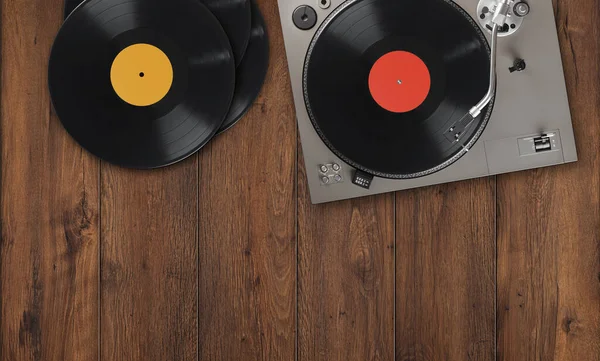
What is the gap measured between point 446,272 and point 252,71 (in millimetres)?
604

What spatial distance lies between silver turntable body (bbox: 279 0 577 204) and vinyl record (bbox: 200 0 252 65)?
Answer: 75 mm

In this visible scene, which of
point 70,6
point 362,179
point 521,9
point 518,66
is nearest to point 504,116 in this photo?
point 518,66

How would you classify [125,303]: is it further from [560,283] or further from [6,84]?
[560,283]

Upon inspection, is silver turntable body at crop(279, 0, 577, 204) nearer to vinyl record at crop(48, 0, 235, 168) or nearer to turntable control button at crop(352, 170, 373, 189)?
turntable control button at crop(352, 170, 373, 189)

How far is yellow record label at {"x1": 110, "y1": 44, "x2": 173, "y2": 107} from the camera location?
1.12m

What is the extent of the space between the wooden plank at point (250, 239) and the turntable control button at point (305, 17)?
170mm

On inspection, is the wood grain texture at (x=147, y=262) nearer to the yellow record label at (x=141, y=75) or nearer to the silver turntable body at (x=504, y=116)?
the yellow record label at (x=141, y=75)

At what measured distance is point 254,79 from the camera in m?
1.17

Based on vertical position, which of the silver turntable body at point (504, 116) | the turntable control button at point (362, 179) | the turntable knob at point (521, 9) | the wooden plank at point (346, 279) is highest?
the turntable knob at point (521, 9)

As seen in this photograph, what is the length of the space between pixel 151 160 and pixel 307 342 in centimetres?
52

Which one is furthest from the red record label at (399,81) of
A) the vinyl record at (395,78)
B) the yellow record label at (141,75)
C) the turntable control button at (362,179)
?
the yellow record label at (141,75)

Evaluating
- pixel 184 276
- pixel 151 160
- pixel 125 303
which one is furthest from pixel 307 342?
pixel 151 160

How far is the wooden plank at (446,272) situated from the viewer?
3.97 feet

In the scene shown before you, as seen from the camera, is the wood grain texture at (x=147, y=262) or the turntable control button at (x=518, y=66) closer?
the turntable control button at (x=518, y=66)
